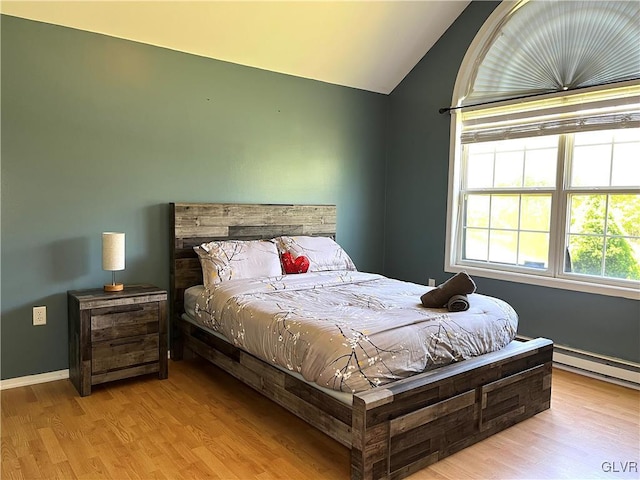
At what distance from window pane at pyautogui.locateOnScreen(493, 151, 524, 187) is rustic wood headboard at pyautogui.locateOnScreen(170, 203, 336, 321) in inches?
66.3

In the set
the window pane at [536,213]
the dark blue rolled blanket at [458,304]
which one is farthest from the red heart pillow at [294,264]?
the window pane at [536,213]

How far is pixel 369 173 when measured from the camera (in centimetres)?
491

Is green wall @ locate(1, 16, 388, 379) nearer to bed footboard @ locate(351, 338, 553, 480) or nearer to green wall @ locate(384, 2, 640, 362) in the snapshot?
green wall @ locate(384, 2, 640, 362)

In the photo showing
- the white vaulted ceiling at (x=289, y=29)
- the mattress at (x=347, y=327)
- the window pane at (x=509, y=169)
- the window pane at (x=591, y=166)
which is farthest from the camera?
the window pane at (x=509, y=169)

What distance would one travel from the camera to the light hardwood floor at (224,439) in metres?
2.18

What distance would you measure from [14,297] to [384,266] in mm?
3347

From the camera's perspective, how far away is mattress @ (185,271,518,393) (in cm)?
214

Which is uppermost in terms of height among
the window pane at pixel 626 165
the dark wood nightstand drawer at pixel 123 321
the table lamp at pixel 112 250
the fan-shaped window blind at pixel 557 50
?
the fan-shaped window blind at pixel 557 50

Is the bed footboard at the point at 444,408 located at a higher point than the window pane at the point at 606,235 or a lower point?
lower

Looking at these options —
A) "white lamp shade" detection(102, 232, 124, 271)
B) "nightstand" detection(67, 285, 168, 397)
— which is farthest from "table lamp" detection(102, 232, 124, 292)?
"nightstand" detection(67, 285, 168, 397)

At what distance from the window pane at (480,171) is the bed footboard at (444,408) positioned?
1.83 m

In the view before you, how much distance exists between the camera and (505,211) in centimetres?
414

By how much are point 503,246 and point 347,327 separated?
7.90ft

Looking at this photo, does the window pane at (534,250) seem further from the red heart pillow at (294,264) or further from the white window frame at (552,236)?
the red heart pillow at (294,264)
